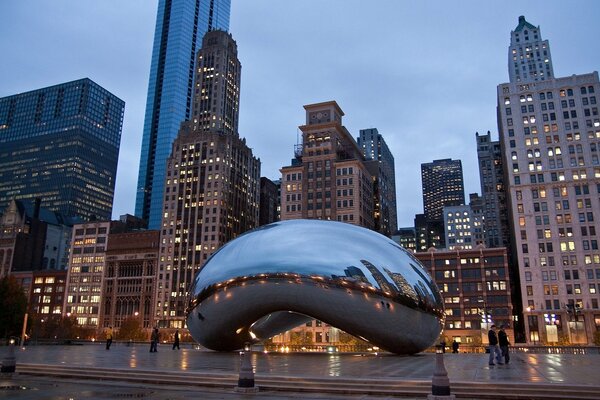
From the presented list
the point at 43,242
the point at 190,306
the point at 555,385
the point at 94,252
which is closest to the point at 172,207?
the point at 94,252

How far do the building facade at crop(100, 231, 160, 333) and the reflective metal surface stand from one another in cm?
12160

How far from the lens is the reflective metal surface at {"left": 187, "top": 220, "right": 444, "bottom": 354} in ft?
58.4

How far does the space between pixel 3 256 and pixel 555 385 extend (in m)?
169

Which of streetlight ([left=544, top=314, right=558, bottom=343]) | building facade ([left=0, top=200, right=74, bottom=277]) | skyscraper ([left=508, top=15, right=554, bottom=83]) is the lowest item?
streetlight ([left=544, top=314, right=558, bottom=343])

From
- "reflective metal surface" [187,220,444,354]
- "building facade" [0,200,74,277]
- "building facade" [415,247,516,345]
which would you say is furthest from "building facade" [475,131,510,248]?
"reflective metal surface" [187,220,444,354]

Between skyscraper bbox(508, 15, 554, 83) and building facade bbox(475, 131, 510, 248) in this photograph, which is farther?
building facade bbox(475, 131, 510, 248)

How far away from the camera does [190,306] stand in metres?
20.8

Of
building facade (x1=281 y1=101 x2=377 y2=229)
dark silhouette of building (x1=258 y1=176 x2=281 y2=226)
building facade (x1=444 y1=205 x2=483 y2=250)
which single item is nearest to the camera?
building facade (x1=281 y1=101 x2=377 y2=229)

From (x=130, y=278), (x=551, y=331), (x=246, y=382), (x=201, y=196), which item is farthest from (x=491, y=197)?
(x=246, y=382)

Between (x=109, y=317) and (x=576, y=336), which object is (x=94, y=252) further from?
(x=576, y=336)

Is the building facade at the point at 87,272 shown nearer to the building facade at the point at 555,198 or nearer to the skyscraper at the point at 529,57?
the building facade at the point at 555,198

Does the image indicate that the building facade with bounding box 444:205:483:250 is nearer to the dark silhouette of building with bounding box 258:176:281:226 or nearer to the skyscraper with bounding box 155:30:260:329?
the dark silhouette of building with bounding box 258:176:281:226

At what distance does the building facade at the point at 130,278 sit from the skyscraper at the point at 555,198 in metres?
92.3

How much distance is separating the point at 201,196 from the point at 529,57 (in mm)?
108449
